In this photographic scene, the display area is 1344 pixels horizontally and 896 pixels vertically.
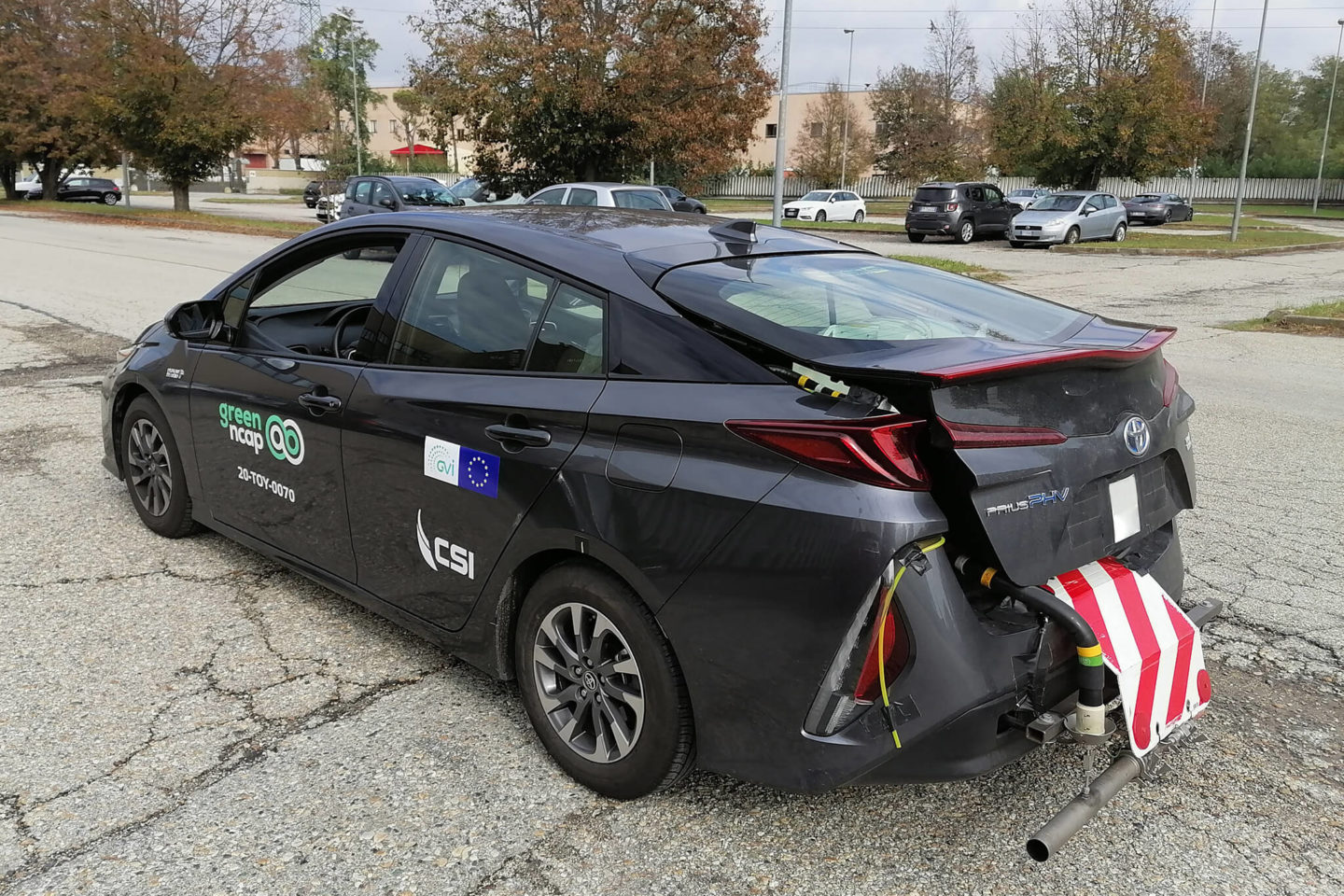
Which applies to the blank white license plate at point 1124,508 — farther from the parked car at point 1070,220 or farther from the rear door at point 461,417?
the parked car at point 1070,220

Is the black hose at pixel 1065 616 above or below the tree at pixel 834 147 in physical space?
below

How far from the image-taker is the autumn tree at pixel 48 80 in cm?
3688

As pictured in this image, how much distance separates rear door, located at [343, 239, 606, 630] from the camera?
9.38ft

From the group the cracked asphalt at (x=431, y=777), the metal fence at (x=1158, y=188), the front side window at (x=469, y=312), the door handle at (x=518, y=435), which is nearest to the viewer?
the cracked asphalt at (x=431, y=777)

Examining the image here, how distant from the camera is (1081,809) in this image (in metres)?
2.36

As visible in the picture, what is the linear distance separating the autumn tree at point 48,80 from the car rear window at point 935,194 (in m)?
27.7

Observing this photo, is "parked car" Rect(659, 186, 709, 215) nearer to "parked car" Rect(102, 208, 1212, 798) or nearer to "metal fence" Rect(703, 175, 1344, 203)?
"parked car" Rect(102, 208, 1212, 798)

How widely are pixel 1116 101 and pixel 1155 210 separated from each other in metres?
8.70

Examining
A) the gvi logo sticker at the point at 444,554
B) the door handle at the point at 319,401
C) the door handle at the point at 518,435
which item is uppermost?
the door handle at the point at 518,435

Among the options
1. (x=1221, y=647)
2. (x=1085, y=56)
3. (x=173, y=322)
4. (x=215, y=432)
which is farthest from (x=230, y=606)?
(x=1085, y=56)

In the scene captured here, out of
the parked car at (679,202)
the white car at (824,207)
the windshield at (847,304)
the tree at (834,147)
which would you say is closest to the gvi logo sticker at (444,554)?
the windshield at (847,304)

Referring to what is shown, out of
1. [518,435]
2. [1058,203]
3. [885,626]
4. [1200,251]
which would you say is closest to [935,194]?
[1058,203]

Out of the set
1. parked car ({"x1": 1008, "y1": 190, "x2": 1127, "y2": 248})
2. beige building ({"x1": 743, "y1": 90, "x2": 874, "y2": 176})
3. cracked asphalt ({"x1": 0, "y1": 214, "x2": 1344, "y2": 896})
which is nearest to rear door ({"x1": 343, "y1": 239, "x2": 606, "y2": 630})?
cracked asphalt ({"x1": 0, "y1": 214, "x2": 1344, "y2": 896})

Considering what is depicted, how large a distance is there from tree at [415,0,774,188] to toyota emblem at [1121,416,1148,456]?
26132mm
